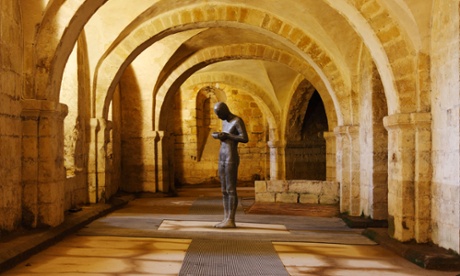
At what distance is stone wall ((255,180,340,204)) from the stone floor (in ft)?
1.57

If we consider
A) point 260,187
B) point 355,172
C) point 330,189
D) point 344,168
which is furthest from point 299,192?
point 355,172

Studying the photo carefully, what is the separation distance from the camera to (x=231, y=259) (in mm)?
4402

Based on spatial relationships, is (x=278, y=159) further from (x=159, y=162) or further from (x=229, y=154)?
(x=229, y=154)

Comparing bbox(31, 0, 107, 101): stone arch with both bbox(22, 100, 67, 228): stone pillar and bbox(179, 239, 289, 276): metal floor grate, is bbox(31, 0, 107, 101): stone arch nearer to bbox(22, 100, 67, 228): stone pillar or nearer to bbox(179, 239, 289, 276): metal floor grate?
bbox(22, 100, 67, 228): stone pillar

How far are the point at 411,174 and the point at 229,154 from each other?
7.15ft

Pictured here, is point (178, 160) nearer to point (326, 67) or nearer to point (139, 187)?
point (139, 187)

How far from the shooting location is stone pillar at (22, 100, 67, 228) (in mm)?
5246

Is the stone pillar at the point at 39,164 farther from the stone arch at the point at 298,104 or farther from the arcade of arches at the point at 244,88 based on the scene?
the stone arch at the point at 298,104

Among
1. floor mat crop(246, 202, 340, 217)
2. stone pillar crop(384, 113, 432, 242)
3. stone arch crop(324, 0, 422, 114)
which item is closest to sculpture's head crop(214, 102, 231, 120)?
stone arch crop(324, 0, 422, 114)

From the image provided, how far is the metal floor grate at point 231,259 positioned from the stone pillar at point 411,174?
54.4 inches

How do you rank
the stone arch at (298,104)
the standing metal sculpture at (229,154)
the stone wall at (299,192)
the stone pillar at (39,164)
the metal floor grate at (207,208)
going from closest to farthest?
1. the stone pillar at (39,164)
2. the standing metal sculpture at (229,154)
3. the metal floor grate at (207,208)
4. the stone wall at (299,192)
5. the stone arch at (298,104)

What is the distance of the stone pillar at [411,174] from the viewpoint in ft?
15.7

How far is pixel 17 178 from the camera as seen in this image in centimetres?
507

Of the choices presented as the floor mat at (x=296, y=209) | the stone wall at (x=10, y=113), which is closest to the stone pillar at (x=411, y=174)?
the floor mat at (x=296, y=209)
